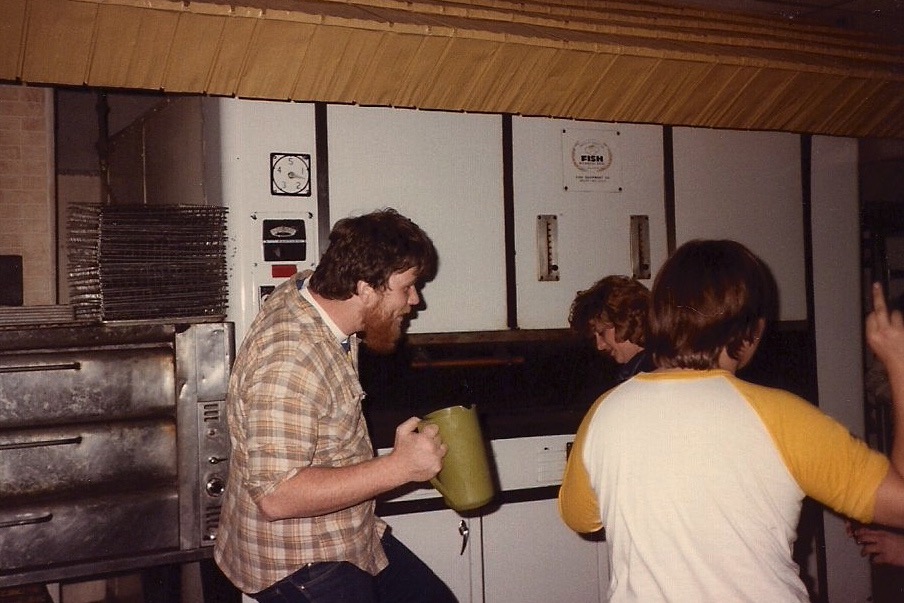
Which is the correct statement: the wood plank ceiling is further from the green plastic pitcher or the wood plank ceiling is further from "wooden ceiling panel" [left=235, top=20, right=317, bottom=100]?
the green plastic pitcher

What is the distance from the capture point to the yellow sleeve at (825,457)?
54.5 inches

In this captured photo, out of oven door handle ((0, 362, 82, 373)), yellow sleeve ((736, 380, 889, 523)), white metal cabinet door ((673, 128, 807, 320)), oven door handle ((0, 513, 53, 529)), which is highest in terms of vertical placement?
white metal cabinet door ((673, 128, 807, 320))

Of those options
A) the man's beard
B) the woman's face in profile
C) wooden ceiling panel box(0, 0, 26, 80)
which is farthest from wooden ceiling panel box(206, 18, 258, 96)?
the woman's face in profile

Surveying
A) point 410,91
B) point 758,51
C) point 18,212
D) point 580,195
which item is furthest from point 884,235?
point 18,212

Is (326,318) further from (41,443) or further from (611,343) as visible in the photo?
(611,343)

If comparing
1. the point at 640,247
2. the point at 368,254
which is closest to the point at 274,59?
the point at 368,254

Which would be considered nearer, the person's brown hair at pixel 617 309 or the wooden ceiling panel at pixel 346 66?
the wooden ceiling panel at pixel 346 66

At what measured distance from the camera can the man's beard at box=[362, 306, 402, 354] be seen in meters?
2.33

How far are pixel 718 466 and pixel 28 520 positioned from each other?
7.92 ft

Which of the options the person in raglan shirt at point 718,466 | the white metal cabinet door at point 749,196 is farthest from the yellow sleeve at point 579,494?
the white metal cabinet door at point 749,196

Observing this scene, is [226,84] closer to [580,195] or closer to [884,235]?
[580,195]

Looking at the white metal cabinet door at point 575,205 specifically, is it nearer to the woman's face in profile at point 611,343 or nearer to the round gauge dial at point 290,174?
the woman's face in profile at point 611,343

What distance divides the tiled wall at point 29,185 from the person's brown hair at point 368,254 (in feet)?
11.3

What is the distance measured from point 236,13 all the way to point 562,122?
1.69 meters
